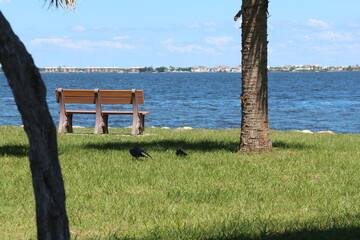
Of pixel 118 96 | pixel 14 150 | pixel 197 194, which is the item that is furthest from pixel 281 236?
pixel 118 96

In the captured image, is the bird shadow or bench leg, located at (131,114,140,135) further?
bench leg, located at (131,114,140,135)

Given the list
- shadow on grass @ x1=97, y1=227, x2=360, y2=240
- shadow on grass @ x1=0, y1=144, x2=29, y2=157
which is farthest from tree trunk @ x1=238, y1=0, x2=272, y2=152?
shadow on grass @ x1=97, y1=227, x2=360, y2=240

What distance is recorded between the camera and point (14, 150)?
13.2 meters

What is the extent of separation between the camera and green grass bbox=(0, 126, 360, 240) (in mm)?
6855

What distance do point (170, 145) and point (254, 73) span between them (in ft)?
9.10

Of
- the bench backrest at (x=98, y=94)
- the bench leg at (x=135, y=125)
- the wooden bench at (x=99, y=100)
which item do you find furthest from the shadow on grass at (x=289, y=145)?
the bench backrest at (x=98, y=94)

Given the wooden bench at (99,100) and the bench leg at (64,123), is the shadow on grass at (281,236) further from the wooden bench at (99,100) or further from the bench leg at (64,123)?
the bench leg at (64,123)

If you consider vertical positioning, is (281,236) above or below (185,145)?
above

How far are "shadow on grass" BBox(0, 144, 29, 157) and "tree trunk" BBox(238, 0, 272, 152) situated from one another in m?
4.25

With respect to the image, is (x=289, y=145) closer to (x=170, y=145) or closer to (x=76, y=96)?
(x=170, y=145)

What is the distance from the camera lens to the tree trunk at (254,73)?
12.6 meters

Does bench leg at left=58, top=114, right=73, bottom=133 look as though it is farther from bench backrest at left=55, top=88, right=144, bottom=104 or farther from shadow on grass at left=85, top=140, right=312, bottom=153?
shadow on grass at left=85, top=140, right=312, bottom=153

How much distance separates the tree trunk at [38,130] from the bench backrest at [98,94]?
13206 mm

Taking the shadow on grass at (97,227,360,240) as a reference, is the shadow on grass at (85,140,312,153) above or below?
below
